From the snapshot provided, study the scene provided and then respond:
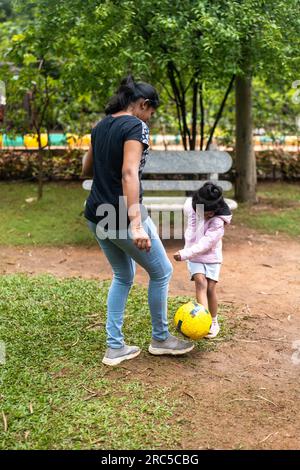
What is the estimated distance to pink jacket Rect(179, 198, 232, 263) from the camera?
4.33 m

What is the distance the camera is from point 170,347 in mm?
4152

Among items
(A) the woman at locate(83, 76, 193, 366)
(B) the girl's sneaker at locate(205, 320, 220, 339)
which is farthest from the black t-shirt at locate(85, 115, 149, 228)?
(B) the girl's sneaker at locate(205, 320, 220, 339)

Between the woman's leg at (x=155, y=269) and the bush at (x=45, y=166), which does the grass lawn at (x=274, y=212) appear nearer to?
the bush at (x=45, y=166)

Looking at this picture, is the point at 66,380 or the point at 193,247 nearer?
the point at 66,380

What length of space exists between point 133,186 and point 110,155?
9.8 inches

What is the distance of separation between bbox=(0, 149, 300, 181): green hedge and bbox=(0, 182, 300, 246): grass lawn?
1.15 feet

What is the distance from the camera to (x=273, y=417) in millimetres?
3352

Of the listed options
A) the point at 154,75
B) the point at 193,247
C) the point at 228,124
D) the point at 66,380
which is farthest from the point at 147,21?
the point at 228,124

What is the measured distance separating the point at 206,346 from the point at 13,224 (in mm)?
5408

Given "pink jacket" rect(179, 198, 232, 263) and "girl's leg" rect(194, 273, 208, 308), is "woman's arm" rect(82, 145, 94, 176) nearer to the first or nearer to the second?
"pink jacket" rect(179, 198, 232, 263)

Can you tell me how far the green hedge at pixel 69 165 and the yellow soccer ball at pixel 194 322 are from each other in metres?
9.35

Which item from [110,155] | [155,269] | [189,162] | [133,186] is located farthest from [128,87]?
[189,162]

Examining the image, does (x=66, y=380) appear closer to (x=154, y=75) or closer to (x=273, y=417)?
(x=273, y=417)

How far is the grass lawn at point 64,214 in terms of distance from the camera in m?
8.29
